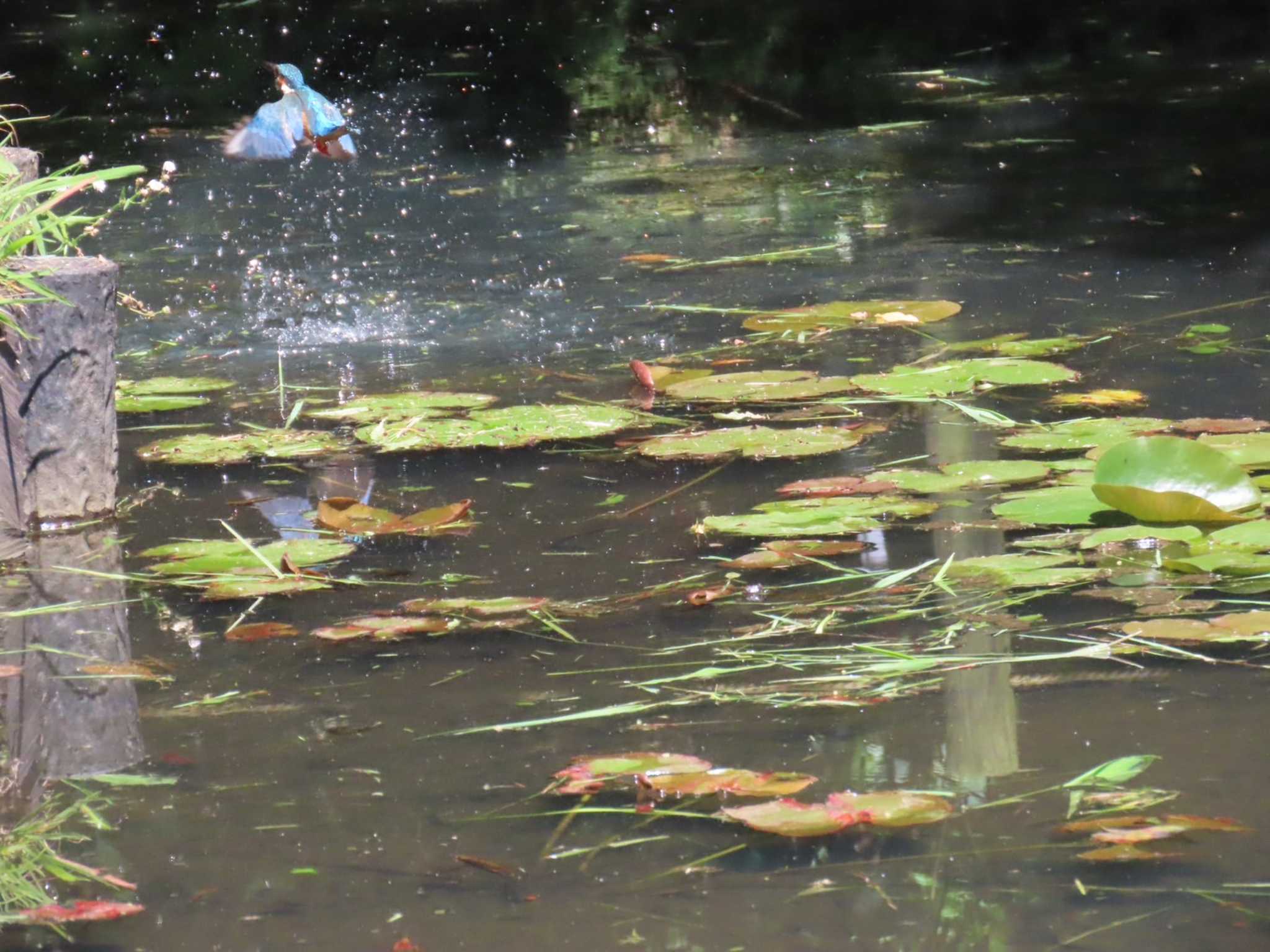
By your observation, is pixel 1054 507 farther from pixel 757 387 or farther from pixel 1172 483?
pixel 757 387

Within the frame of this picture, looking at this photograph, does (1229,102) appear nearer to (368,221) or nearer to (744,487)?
(368,221)

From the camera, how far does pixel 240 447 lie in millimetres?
3229

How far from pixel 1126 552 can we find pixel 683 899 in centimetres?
112

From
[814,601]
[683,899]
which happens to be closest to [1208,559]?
[814,601]

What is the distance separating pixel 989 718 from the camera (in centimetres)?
194

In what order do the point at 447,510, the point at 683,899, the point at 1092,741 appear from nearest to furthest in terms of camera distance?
the point at 683,899 → the point at 1092,741 → the point at 447,510

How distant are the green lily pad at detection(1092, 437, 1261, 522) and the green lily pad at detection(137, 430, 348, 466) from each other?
1.51m

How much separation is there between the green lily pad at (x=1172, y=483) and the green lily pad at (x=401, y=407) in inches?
56.3

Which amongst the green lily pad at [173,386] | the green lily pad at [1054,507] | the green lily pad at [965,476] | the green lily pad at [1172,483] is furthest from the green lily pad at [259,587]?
the green lily pad at [173,386]

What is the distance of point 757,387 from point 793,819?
1.83 meters

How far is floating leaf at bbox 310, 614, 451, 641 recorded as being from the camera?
2273 millimetres

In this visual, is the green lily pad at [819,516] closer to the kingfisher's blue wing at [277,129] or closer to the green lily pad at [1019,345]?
the green lily pad at [1019,345]

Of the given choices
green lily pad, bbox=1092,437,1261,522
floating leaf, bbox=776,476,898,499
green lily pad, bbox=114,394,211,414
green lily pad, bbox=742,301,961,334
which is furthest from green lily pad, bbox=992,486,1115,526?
green lily pad, bbox=114,394,211,414

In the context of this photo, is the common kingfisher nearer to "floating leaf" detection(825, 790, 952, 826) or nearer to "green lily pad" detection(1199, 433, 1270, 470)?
"green lily pad" detection(1199, 433, 1270, 470)
